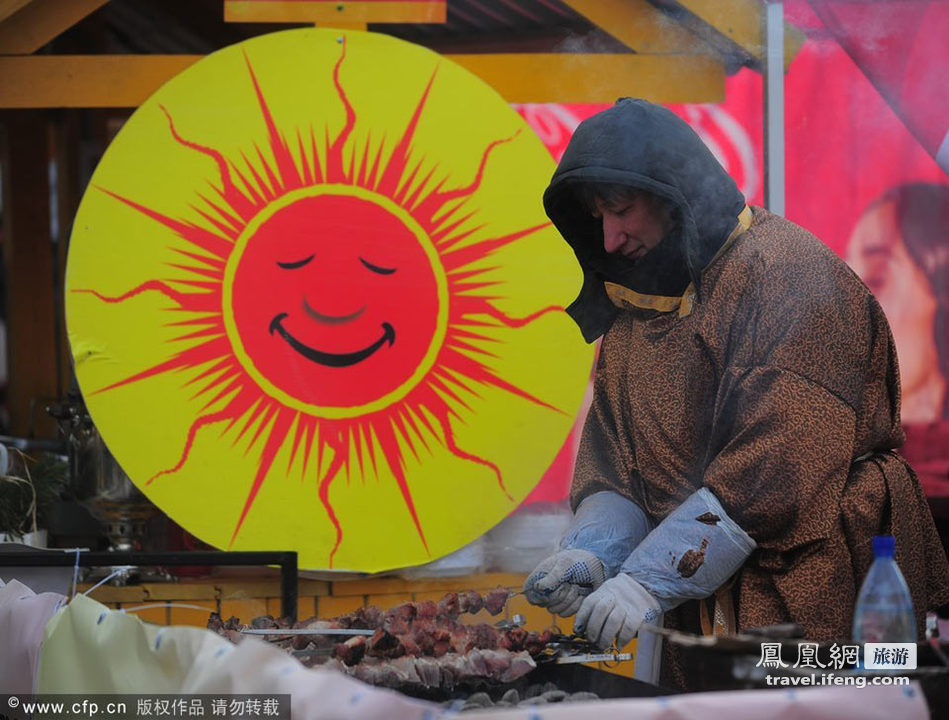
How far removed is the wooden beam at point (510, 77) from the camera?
402 cm

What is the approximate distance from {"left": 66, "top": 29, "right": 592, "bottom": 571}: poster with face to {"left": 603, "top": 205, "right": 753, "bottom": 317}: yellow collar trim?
2.48 feet

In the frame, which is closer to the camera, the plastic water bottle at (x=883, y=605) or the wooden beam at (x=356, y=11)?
the plastic water bottle at (x=883, y=605)

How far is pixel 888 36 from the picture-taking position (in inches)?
147

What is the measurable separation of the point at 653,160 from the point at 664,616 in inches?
47.1

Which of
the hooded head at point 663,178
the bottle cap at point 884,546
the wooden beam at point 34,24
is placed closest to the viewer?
the bottle cap at point 884,546

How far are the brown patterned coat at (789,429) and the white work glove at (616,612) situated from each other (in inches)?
10.9

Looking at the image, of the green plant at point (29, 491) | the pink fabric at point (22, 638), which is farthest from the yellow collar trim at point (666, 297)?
the green plant at point (29, 491)

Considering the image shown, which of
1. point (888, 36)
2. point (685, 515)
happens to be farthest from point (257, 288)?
point (888, 36)

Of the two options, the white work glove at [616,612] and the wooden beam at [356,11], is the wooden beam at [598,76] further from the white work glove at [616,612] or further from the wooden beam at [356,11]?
the white work glove at [616,612]

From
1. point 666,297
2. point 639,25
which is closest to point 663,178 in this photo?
point 666,297

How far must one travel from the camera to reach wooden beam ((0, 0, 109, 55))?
158 inches

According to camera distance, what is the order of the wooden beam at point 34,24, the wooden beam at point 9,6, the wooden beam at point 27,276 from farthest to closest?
the wooden beam at point 27,276 → the wooden beam at point 34,24 → the wooden beam at point 9,6

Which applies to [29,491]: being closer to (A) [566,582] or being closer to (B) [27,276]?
(A) [566,582]

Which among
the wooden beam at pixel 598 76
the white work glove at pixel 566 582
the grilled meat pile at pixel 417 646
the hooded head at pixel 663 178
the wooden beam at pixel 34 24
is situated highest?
the wooden beam at pixel 34 24
